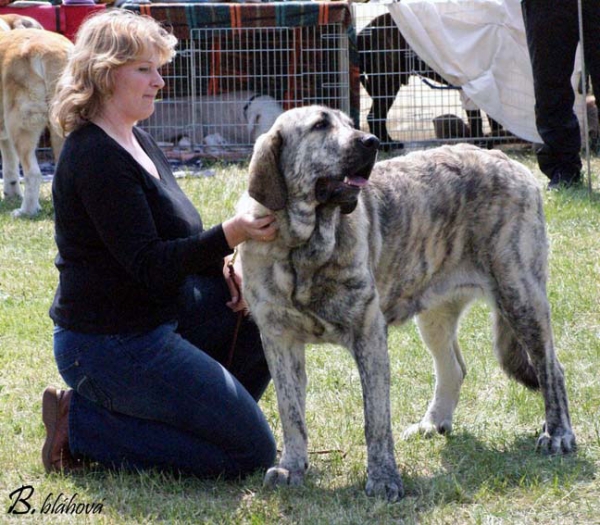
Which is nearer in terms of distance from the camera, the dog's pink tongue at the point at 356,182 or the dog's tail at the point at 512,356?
the dog's pink tongue at the point at 356,182

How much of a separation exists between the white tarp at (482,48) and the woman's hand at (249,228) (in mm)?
6152

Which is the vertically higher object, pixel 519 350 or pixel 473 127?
pixel 473 127

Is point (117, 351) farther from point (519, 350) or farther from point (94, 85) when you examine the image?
point (519, 350)

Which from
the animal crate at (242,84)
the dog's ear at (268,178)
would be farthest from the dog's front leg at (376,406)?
the animal crate at (242,84)

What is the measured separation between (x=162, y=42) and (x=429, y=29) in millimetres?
5821

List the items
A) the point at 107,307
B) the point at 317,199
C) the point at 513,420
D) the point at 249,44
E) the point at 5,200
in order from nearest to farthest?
1. the point at 317,199
2. the point at 107,307
3. the point at 513,420
4. the point at 5,200
5. the point at 249,44

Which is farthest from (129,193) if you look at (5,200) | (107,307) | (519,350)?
(5,200)

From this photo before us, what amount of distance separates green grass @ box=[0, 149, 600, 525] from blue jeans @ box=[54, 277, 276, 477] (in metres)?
0.08

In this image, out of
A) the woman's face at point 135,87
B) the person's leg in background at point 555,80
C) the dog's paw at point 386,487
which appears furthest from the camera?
the person's leg in background at point 555,80

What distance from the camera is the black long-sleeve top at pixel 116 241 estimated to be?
353cm

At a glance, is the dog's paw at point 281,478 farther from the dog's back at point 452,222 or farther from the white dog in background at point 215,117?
the white dog in background at point 215,117

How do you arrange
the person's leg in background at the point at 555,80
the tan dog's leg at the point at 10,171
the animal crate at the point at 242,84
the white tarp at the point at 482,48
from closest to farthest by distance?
1. the person's leg in background at the point at 555,80
2. the tan dog's leg at the point at 10,171
3. the white tarp at the point at 482,48
4. the animal crate at the point at 242,84

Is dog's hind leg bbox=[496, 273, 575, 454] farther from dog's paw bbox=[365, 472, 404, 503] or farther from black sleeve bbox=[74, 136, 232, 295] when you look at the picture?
black sleeve bbox=[74, 136, 232, 295]

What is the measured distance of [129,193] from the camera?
3555 millimetres
